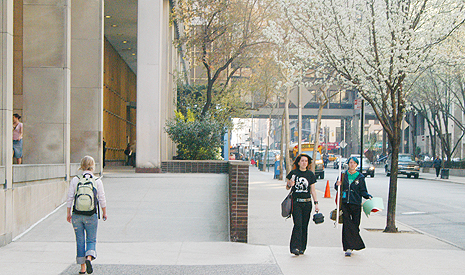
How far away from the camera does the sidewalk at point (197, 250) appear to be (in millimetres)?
7512

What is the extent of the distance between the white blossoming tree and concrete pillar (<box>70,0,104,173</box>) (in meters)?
7.40

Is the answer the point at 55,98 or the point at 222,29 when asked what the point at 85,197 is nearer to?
the point at 55,98

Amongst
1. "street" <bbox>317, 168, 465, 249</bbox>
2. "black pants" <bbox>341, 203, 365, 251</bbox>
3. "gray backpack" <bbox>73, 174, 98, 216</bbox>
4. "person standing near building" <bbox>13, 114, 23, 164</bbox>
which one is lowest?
"street" <bbox>317, 168, 465, 249</bbox>

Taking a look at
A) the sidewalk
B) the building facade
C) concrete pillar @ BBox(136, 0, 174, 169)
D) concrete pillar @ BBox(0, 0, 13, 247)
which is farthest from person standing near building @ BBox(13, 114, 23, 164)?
concrete pillar @ BBox(136, 0, 174, 169)

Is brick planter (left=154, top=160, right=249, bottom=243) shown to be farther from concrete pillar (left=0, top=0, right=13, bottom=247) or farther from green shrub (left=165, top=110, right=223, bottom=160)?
green shrub (left=165, top=110, right=223, bottom=160)

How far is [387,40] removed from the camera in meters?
12.5

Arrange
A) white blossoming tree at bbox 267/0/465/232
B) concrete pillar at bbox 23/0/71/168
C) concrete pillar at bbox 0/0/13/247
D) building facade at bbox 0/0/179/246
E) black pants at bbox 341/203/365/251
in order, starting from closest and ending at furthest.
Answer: black pants at bbox 341/203/365/251, concrete pillar at bbox 0/0/13/247, building facade at bbox 0/0/179/246, white blossoming tree at bbox 267/0/465/232, concrete pillar at bbox 23/0/71/168

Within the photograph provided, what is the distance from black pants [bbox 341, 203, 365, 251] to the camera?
858cm

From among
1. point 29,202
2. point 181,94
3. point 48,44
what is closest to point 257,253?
point 29,202

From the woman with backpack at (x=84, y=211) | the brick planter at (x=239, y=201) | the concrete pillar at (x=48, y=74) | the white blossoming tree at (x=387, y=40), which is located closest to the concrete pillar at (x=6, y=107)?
the woman with backpack at (x=84, y=211)

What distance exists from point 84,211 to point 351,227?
440 centimetres

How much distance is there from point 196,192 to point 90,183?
7.11m

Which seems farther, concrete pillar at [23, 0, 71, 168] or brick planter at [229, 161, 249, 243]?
concrete pillar at [23, 0, 71, 168]

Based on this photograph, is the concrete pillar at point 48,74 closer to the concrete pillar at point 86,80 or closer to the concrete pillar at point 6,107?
the concrete pillar at point 86,80
